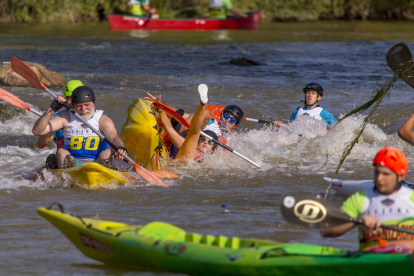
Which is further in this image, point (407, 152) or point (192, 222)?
point (407, 152)

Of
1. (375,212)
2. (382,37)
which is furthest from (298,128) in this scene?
(382,37)

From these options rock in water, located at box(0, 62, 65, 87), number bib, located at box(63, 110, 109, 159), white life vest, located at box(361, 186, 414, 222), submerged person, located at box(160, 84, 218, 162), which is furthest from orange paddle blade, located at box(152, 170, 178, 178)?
rock in water, located at box(0, 62, 65, 87)

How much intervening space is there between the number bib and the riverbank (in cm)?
2220

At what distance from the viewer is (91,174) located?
578cm

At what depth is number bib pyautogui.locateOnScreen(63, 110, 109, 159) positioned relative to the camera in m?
6.07

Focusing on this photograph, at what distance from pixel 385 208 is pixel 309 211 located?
0.49 meters

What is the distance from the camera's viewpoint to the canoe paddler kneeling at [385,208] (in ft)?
11.0

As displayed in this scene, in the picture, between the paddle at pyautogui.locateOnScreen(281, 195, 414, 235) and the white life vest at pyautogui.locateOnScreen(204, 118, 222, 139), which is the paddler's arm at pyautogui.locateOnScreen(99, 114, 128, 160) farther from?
the paddle at pyautogui.locateOnScreen(281, 195, 414, 235)

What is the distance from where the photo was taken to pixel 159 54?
17.0 metres

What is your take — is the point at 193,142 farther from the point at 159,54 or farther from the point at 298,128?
the point at 159,54

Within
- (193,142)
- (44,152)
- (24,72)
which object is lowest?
(44,152)

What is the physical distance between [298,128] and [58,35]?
15.1 meters

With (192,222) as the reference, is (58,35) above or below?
above

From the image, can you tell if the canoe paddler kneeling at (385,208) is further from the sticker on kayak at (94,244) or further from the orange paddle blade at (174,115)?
the orange paddle blade at (174,115)
